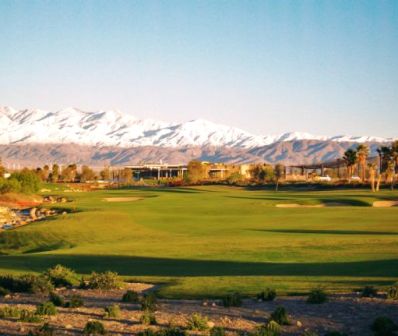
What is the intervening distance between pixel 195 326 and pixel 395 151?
11586 cm

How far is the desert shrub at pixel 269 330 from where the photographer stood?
15.4 m

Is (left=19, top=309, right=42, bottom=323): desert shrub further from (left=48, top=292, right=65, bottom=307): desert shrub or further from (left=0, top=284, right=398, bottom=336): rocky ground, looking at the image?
(left=48, top=292, right=65, bottom=307): desert shrub

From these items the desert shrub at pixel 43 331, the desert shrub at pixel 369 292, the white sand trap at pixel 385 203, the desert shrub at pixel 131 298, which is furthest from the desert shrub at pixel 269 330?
the white sand trap at pixel 385 203

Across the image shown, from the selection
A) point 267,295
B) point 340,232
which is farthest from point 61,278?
point 340,232

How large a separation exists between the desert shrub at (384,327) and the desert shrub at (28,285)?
10.9 meters

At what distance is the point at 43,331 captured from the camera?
15617 millimetres

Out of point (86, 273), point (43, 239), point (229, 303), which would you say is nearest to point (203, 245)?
point (86, 273)

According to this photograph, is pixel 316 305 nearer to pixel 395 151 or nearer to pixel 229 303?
pixel 229 303

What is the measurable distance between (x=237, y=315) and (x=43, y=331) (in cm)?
495

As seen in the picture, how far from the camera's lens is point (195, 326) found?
54.0 ft

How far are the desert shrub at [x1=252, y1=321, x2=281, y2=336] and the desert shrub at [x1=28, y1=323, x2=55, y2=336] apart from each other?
428 cm

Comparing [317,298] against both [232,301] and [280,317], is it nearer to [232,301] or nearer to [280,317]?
[232,301]

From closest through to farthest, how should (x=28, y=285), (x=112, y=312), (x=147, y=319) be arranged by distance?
(x=147, y=319)
(x=112, y=312)
(x=28, y=285)

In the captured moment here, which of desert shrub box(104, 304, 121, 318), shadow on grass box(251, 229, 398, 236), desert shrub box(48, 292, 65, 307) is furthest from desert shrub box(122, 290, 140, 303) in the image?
shadow on grass box(251, 229, 398, 236)
